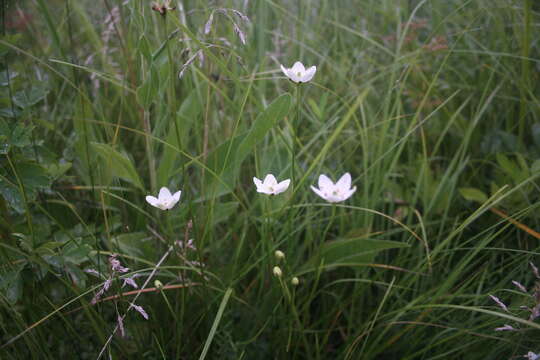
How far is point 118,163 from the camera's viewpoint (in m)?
1.33

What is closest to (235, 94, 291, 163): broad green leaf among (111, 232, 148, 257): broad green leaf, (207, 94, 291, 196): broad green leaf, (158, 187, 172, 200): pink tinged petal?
(207, 94, 291, 196): broad green leaf

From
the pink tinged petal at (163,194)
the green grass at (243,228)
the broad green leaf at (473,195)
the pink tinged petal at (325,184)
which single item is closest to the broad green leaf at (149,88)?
the green grass at (243,228)

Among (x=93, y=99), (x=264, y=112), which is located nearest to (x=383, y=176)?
(x=264, y=112)

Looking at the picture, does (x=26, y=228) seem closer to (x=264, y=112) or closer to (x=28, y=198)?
(x=28, y=198)

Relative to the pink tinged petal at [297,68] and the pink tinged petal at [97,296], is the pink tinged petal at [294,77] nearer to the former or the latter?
the pink tinged petal at [297,68]

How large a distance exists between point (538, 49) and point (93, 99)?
1864 mm

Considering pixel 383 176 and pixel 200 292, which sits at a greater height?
pixel 383 176

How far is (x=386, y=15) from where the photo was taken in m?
2.16

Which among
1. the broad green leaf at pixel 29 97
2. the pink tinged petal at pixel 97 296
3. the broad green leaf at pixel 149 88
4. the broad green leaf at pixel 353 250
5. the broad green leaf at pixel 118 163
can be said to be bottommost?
the broad green leaf at pixel 353 250

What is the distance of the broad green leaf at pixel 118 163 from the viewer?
1.21 meters

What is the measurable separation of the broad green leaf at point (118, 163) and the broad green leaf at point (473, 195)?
1048mm

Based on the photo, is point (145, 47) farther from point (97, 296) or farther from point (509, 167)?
point (509, 167)

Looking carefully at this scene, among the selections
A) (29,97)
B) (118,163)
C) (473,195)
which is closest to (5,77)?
(29,97)

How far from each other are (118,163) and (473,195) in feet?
3.78
